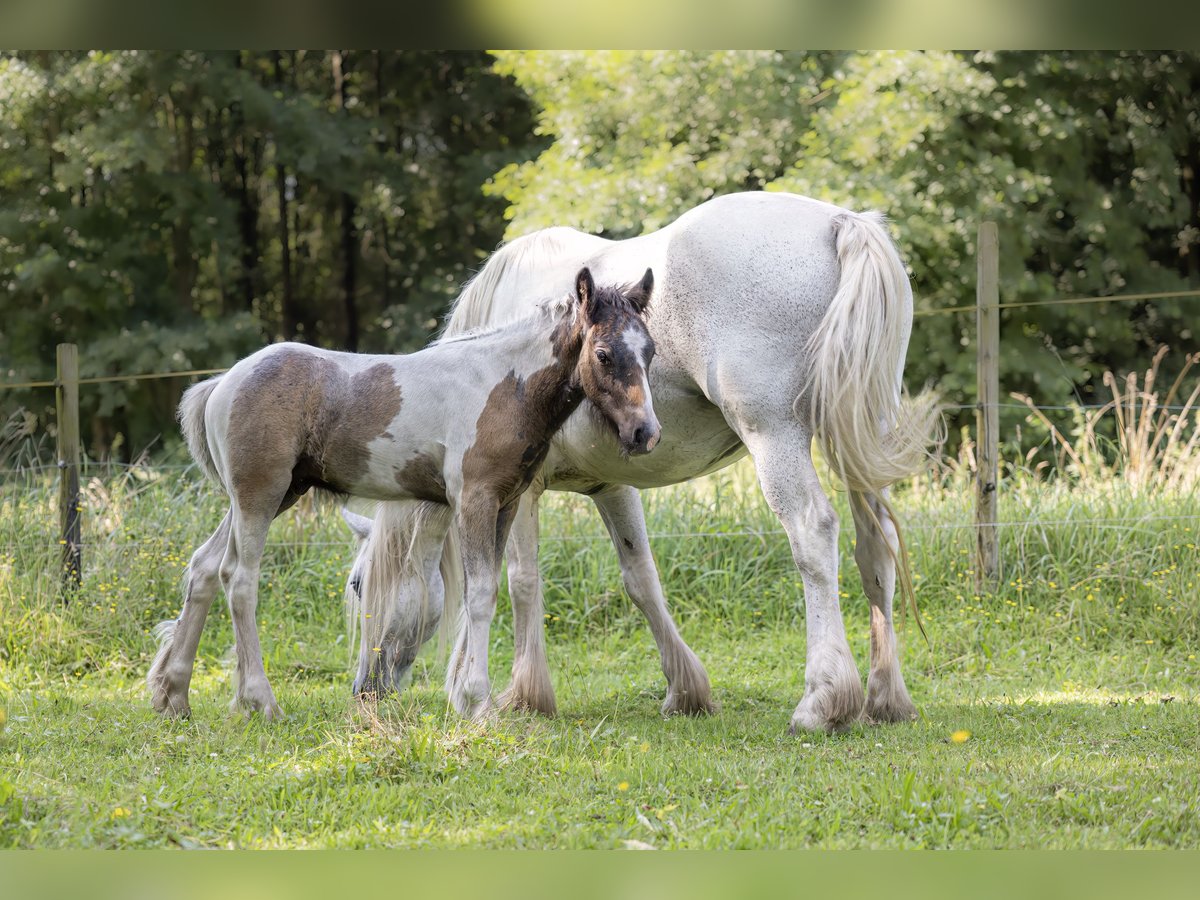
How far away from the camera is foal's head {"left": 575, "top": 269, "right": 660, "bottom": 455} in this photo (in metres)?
4.54

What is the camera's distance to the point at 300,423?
516cm

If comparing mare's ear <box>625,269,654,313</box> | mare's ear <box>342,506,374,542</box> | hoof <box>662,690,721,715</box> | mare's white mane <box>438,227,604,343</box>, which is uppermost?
mare's white mane <box>438,227,604,343</box>

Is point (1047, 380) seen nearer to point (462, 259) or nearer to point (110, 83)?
point (462, 259)

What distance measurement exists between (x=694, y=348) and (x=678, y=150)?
9.86 meters

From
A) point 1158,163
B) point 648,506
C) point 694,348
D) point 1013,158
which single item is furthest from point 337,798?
point 1158,163

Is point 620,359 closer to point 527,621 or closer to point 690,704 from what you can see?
point 527,621

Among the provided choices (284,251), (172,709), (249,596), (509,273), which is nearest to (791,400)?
(509,273)

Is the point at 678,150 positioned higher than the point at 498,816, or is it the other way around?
the point at 678,150

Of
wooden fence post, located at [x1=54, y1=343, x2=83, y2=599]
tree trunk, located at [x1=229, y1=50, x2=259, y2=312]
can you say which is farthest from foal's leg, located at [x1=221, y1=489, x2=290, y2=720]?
tree trunk, located at [x1=229, y1=50, x2=259, y2=312]

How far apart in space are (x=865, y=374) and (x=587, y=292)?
1.19 metres

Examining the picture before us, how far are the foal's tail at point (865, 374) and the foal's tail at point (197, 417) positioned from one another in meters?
2.73

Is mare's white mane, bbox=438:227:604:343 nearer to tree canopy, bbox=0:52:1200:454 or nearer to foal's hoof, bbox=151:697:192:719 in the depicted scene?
foal's hoof, bbox=151:697:192:719

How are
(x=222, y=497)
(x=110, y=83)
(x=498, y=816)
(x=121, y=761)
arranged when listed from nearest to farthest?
(x=498, y=816)
(x=121, y=761)
(x=222, y=497)
(x=110, y=83)

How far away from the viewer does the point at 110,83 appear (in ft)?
55.8
